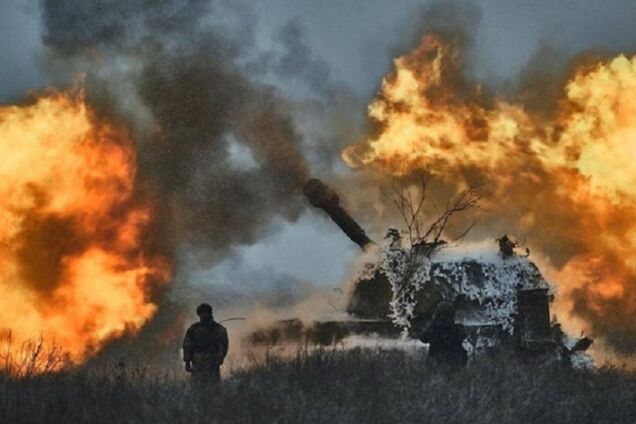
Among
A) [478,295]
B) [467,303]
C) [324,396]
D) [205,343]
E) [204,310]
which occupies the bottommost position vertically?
[324,396]

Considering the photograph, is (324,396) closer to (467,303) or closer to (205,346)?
(205,346)

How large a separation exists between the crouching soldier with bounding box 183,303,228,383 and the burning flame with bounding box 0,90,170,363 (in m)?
5.34

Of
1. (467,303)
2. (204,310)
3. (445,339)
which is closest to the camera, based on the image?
(204,310)

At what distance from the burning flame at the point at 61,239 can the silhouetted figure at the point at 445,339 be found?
301 inches

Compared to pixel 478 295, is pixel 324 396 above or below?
below

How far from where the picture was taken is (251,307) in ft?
64.0

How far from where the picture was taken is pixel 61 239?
16.8 meters

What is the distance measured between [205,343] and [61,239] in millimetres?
6527

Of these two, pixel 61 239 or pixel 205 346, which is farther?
pixel 61 239

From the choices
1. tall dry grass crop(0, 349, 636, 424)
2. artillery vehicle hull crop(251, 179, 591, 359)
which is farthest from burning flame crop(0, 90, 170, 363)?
tall dry grass crop(0, 349, 636, 424)

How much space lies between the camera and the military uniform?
1141 centimetres

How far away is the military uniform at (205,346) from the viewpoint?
→ 11414mm

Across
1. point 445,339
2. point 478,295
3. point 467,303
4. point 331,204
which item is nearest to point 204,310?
point 445,339

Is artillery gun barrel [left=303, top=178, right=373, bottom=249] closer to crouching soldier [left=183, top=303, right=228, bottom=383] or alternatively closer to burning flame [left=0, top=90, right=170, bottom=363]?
burning flame [left=0, top=90, right=170, bottom=363]
